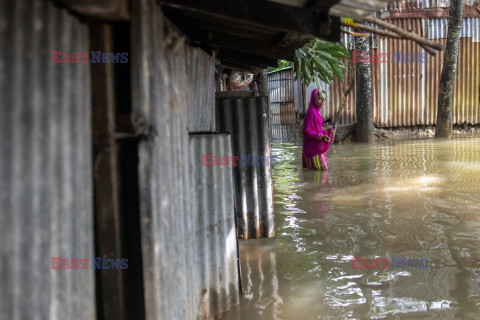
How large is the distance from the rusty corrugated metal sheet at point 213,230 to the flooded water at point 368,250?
189mm

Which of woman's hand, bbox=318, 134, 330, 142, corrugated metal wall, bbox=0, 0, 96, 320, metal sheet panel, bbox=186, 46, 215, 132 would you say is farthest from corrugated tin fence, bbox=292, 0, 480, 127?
corrugated metal wall, bbox=0, 0, 96, 320

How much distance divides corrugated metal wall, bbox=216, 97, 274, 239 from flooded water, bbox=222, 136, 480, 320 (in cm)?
21

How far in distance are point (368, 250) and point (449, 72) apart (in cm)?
1240

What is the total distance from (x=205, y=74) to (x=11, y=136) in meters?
2.07

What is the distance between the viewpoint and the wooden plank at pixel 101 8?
1.68 metres

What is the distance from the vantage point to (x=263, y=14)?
8.00 feet

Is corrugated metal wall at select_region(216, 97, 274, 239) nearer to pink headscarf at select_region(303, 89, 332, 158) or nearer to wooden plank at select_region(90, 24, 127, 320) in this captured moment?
wooden plank at select_region(90, 24, 127, 320)

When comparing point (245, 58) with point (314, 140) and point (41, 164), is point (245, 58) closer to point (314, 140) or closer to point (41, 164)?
point (41, 164)

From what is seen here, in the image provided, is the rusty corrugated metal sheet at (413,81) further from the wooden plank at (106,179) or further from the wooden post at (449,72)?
the wooden plank at (106,179)

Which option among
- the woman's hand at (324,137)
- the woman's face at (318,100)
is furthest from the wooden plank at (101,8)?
the woman's hand at (324,137)

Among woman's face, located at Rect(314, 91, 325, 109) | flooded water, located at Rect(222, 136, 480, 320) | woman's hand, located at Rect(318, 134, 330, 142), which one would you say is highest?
woman's face, located at Rect(314, 91, 325, 109)

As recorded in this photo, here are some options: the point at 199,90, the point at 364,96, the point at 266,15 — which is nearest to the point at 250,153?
the point at 199,90

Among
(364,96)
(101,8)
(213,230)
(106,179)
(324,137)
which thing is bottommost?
(213,230)

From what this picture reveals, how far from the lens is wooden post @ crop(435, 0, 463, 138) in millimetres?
13938
